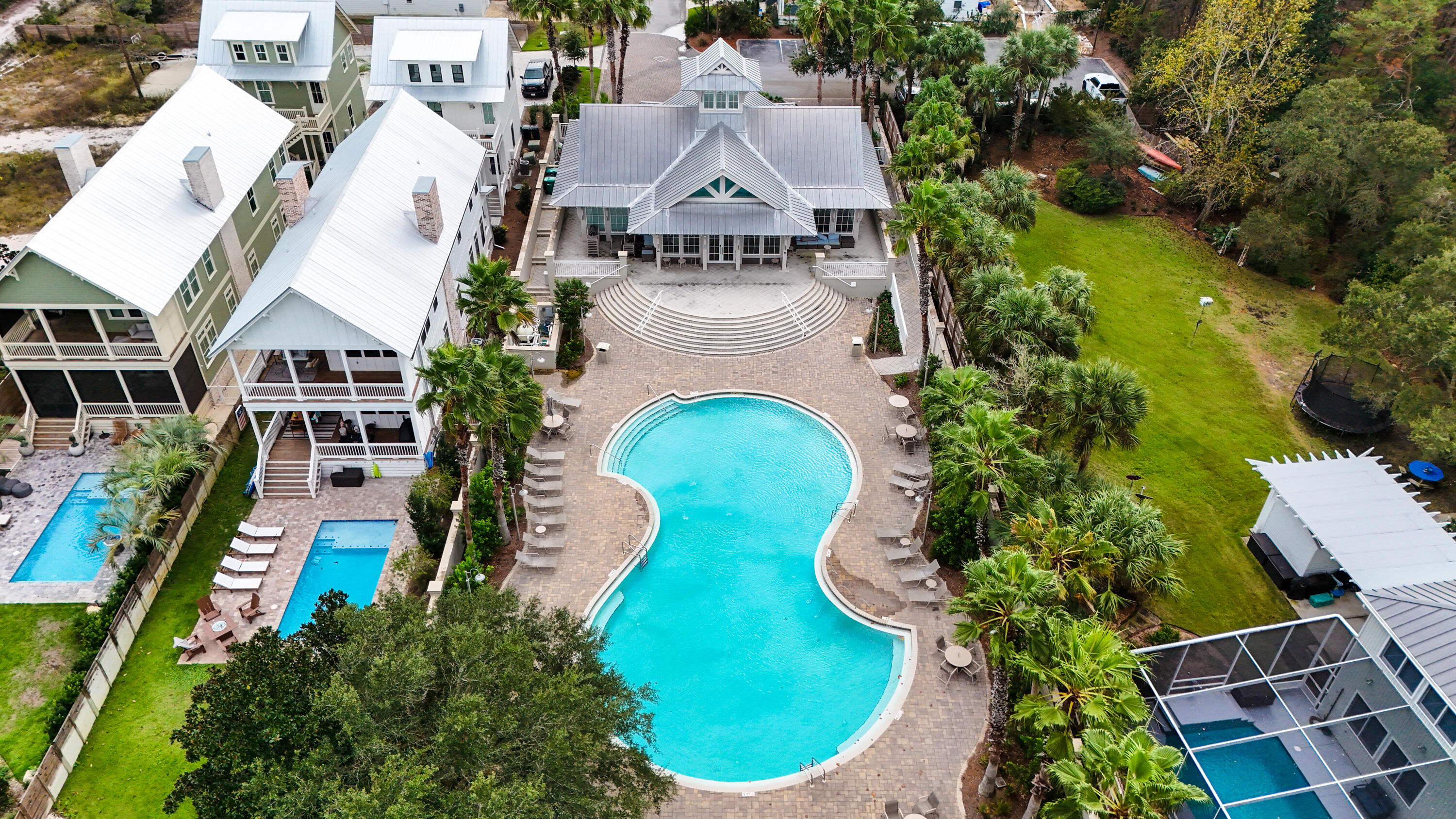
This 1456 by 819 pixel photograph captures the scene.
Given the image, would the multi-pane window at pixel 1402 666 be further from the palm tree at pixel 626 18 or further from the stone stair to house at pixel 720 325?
the palm tree at pixel 626 18

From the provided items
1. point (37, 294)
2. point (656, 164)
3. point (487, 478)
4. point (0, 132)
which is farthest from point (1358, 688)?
point (0, 132)

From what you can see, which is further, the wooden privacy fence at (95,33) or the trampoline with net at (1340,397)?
the wooden privacy fence at (95,33)

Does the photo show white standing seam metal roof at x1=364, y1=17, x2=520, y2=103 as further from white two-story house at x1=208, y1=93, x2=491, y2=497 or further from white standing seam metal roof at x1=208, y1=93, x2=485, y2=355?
white two-story house at x1=208, y1=93, x2=491, y2=497

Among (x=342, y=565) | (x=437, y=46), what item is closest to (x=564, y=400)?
(x=342, y=565)

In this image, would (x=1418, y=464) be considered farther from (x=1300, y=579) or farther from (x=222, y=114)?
(x=222, y=114)

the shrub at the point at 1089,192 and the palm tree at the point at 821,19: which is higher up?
the palm tree at the point at 821,19

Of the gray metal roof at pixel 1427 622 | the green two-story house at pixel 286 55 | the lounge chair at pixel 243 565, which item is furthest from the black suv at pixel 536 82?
the gray metal roof at pixel 1427 622
